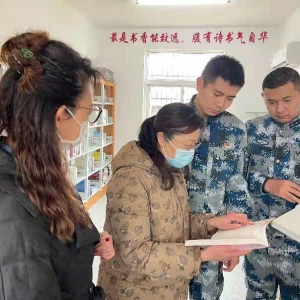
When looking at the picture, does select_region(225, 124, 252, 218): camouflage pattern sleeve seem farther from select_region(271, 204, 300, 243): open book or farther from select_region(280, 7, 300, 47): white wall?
select_region(280, 7, 300, 47): white wall

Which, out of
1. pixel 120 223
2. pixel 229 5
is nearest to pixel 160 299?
pixel 120 223

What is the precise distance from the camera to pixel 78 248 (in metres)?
0.81

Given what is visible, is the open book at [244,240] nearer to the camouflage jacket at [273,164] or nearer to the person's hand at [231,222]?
the person's hand at [231,222]

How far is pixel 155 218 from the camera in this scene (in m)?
1.19

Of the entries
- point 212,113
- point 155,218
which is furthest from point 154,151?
point 212,113

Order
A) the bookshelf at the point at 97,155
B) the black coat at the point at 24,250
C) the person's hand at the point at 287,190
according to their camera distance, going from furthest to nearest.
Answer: the bookshelf at the point at 97,155 → the person's hand at the point at 287,190 → the black coat at the point at 24,250

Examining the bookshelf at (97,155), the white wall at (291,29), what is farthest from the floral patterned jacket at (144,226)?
the white wall at (291,29)

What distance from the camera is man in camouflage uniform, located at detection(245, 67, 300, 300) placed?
169 centimetres

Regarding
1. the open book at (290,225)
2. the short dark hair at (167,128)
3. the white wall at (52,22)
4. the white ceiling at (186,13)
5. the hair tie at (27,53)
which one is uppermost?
the white ceiling at (186,13)

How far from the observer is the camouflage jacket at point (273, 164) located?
171 cm

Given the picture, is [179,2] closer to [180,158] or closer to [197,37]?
[197,37]

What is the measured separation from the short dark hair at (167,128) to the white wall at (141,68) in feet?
14.6

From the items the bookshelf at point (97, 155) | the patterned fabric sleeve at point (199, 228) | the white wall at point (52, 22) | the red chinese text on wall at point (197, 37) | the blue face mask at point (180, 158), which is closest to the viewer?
the blue face mask at point (180, 158)

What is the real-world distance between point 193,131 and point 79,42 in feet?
13.3
